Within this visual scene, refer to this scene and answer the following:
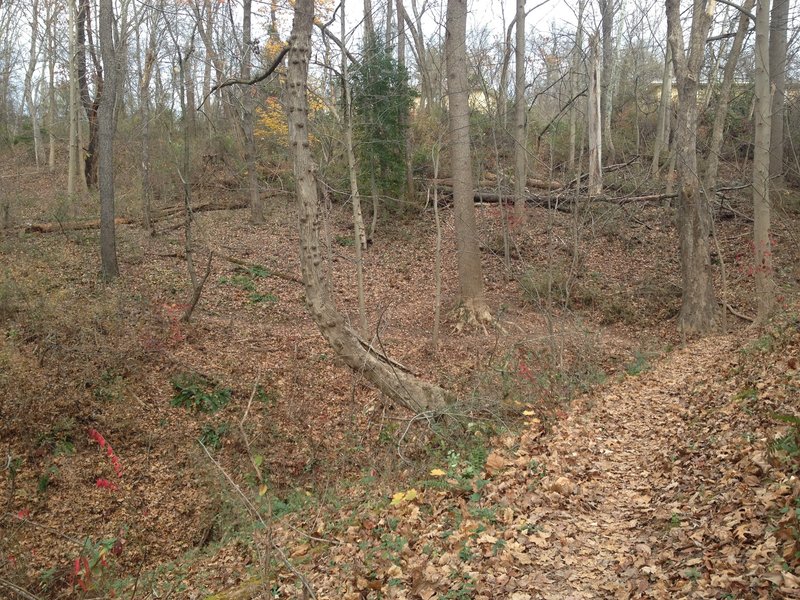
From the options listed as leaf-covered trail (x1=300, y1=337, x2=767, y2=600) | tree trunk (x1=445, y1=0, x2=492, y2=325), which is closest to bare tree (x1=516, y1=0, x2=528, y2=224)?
tree trunk (x1=445, y1=0, x2=492, y2=325)

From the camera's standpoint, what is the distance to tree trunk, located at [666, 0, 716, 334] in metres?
12.0

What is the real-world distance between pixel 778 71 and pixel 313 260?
54.2ft

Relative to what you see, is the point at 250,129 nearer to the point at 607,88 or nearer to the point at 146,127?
the point at 146,127

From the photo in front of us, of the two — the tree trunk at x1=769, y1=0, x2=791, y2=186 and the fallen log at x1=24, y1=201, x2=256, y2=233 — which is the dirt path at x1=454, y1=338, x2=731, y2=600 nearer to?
the tree trunk at x1=769, y1=0, x2=791, y2=186

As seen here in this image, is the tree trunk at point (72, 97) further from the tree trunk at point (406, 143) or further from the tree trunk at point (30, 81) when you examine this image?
the tree trunk at point (406, 143)

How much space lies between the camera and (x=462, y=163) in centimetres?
1366

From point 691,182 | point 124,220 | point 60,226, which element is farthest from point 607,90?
point 60,226

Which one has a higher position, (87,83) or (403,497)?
(87,83)

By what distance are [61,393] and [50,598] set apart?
3984 millimetres

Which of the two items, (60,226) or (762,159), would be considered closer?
(762,159)

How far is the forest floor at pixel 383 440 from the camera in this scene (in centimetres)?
429

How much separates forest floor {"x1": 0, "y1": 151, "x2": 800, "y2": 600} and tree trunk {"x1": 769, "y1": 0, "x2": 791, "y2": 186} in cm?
225

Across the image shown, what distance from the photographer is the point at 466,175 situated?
44.9 ft

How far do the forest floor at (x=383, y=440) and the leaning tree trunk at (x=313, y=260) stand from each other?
51 cm
